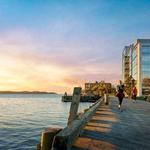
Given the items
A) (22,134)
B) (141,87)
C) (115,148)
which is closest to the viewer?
(115,148)

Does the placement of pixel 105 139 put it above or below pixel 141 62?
below

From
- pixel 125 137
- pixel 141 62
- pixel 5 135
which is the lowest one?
pixel 5 135

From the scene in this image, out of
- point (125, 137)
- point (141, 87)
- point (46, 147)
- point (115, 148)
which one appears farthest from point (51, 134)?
point (141, 87)

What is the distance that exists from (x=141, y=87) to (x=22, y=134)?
3781 inches

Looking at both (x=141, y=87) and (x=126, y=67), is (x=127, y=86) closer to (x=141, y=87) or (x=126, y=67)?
(x=141, y=87)

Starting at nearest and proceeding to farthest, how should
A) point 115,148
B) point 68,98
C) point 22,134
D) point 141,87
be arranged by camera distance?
point 115,148
point 22,134
point 141,87
point 68,98

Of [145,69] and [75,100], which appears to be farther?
[145,69]

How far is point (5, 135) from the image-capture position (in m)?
27.0

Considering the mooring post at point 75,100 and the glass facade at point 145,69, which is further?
the glass facade at point 145,69

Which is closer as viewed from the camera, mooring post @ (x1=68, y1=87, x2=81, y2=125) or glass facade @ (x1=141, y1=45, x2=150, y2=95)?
mooring post @ (x1=68, y1=87, x2=81, y2=125)

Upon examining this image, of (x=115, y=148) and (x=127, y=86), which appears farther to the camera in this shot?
(x=127, y=86)

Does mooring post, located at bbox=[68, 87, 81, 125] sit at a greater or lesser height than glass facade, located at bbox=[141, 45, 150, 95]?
lesser

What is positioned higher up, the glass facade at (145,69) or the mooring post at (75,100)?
the glass facade at (145,69)

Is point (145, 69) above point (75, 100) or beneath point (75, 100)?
above
